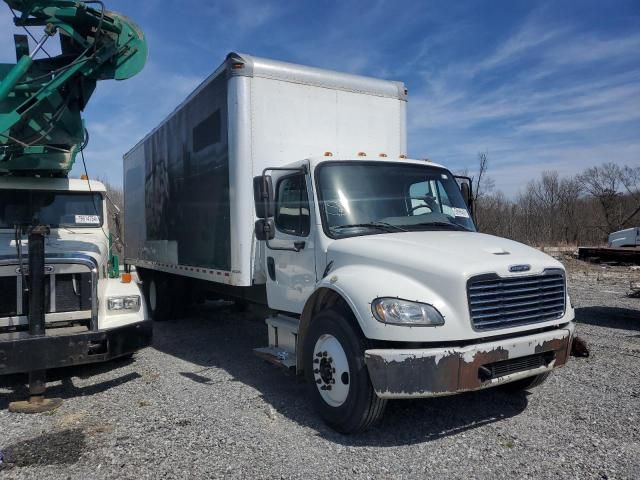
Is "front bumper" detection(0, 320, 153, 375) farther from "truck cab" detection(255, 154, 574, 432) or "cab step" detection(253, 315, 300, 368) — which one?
"truck cab" detection(255, 154, 574, 432)

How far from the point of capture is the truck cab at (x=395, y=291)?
359 cm

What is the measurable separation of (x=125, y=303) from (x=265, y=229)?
183 centimetres

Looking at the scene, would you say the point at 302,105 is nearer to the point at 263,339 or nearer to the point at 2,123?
the point at 2,123

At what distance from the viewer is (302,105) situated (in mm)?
5840

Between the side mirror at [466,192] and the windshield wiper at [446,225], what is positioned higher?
the side mirror at [466,192]

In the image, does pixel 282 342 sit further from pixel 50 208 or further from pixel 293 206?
pixel 50 208

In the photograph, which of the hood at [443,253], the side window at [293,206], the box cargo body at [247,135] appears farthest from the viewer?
the box cargo body at [247,135]

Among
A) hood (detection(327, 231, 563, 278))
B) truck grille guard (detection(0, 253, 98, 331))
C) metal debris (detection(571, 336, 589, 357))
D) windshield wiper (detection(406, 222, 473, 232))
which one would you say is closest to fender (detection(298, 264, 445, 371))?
hood (detection(327, 231, 563, 278))

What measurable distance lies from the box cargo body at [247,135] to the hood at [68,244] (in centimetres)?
122

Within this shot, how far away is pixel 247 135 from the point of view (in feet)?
18.0

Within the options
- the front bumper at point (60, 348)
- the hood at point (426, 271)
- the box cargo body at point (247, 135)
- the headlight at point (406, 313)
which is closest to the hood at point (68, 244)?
the front bumper at point (60, 348)

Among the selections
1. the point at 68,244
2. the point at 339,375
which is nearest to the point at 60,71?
the point at 68,244

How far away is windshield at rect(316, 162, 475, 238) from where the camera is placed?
4699 millimetres

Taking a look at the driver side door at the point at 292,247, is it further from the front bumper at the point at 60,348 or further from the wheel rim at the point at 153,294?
the wheel rim at the point at 153,294
